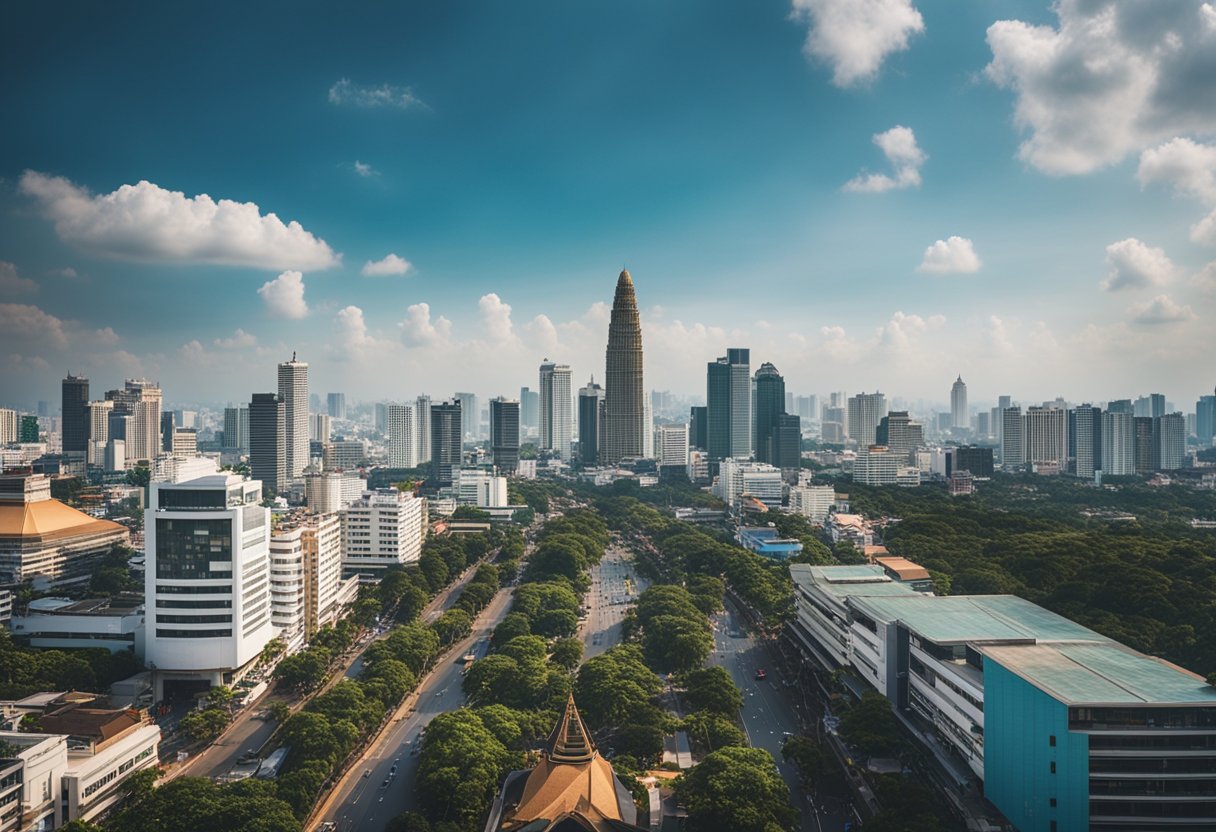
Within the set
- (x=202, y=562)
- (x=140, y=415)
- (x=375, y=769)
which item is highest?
(x=140, y=415)

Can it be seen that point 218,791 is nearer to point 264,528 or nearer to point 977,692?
point 264,528

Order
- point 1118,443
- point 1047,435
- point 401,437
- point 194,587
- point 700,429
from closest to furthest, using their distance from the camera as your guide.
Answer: point 194,587 < point 1118,443 < point 1047,435 < point 401,437 < point 700,429

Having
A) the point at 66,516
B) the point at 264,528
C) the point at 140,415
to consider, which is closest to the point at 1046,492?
the point at 264,528

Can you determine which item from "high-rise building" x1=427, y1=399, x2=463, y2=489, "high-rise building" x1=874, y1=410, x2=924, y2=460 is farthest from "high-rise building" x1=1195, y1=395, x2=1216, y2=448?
"high-rise building" x1=427, y1=399, x2=463, y2=489

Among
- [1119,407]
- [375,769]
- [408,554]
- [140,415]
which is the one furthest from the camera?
[1119,407]

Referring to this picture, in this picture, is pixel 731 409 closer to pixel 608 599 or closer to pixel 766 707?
pixel 608 599

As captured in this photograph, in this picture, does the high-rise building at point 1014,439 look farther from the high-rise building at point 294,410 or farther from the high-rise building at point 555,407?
the high-rise building at point 294,410

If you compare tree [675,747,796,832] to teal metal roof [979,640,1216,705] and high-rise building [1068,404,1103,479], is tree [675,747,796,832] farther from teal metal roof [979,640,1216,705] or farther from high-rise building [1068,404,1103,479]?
high-rise building [1068,404,1103,479]

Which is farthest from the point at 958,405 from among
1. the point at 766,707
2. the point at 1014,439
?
the point at 766,707
